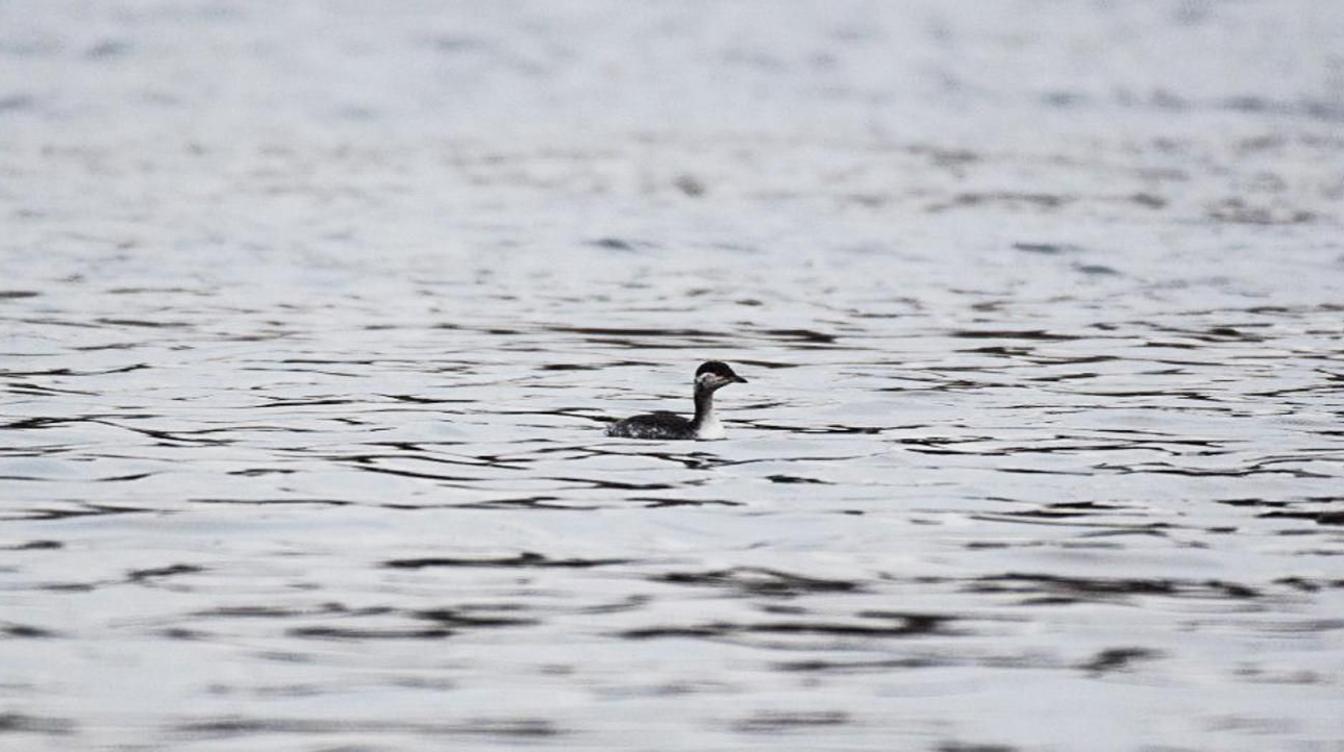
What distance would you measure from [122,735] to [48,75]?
36.4 meters

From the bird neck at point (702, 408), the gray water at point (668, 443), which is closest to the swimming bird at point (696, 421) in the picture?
the bird neck at point (702, 408)

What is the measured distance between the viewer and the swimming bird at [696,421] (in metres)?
15.4

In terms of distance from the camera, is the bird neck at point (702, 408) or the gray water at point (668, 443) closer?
the gray water at point (668, 443)

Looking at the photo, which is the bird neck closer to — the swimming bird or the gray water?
the swimming bird

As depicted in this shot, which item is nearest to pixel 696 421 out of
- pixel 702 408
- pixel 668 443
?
pixel 702 408

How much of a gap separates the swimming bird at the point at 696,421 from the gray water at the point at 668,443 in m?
0.13

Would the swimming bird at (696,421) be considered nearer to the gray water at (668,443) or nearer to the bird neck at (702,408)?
the bird neck at (702,408)

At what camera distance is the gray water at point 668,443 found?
32.2 feet

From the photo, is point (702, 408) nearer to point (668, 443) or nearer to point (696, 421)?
point (696, 421)

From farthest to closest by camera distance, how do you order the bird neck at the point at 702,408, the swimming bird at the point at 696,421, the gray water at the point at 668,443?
the bird neck at the point at 702,408 < the swimming bird at the point at 696,421 < the gray water at the point at 668,443

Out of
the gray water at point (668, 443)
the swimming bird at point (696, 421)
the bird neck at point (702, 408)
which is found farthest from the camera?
the bird neck at point (702, 408)

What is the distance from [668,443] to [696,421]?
24 cm

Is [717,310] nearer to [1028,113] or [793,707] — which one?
[793,707]

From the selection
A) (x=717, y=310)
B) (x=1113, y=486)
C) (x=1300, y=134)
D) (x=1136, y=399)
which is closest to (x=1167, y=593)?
(x=1113, y=486)
